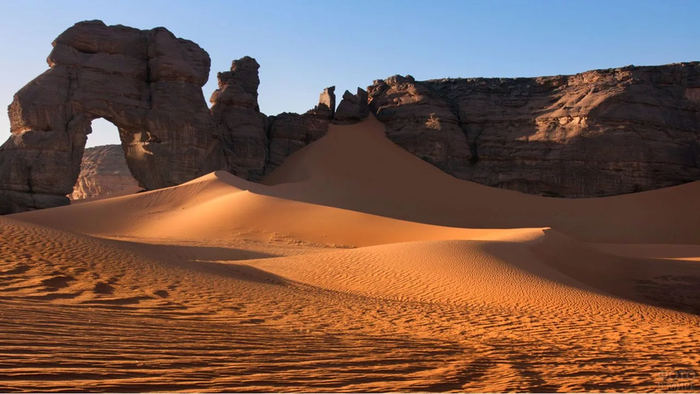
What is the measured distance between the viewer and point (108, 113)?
2600 centimetres

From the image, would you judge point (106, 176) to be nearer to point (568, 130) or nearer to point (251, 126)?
point (251, 126)

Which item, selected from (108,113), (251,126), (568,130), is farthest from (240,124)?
(568,130)

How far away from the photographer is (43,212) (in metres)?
21.7

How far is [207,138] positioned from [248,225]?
27.9 ft

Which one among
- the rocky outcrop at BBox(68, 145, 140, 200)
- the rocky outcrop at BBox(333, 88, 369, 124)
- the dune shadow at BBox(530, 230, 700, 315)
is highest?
the rocky outcrop at BBox(333, 88, 369, 124)

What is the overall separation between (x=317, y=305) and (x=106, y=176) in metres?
41.0

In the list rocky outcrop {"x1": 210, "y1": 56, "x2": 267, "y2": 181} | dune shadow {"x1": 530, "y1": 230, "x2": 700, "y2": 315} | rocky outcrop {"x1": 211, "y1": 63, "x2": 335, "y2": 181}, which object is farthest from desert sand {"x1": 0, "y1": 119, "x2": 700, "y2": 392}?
rocky outcrop {"x1": 211, "y1": 63, "x2": 335, "y2": 181}

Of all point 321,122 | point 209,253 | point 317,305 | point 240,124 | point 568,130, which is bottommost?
point 317,305

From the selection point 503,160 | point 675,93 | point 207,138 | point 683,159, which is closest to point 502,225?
point 503,160

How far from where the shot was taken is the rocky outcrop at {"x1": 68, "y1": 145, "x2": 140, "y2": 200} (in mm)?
43656

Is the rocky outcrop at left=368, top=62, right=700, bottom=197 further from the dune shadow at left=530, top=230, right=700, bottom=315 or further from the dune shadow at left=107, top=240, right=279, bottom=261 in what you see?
the dune shadow at left=107, top=240, right=279, bottom=261

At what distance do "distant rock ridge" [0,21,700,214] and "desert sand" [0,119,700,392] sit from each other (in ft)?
13.0

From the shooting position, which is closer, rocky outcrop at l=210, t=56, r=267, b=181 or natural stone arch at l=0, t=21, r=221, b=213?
natural stone arch at l=0, t=21, r=221, b=213

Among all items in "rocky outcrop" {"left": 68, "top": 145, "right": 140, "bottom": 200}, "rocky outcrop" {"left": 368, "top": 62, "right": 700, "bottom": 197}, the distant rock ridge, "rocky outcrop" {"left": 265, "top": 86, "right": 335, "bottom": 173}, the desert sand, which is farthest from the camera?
"rocky outcrop" {"left": 68, "top": 145, "right": 140, "bottom": 200}
